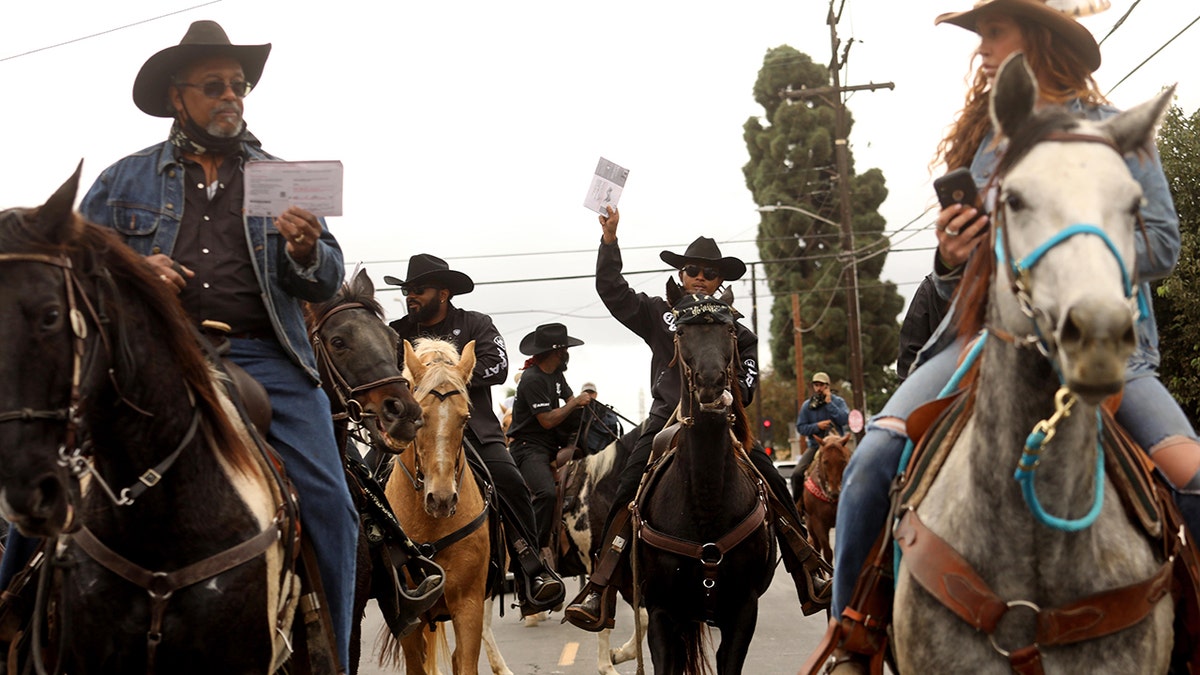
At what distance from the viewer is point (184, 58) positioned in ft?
17.3

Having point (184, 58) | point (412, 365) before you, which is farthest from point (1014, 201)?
point (412, 365)

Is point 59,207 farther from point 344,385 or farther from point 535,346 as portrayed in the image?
point 535,346

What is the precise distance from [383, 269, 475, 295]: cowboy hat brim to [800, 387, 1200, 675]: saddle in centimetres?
586

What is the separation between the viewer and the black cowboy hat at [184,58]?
17.2 feet

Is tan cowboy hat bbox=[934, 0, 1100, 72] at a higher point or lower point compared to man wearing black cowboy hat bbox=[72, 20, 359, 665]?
higher

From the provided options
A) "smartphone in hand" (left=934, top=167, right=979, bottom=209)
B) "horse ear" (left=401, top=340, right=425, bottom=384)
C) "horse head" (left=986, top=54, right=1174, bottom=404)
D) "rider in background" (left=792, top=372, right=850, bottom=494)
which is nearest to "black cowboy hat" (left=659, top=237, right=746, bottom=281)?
"horse ear" (left=401, top=340, right=425, bottom=384)

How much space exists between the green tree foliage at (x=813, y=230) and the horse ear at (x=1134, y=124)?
5275cm

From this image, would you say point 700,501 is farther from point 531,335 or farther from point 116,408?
point 531,335

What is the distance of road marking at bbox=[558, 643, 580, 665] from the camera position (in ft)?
38.9

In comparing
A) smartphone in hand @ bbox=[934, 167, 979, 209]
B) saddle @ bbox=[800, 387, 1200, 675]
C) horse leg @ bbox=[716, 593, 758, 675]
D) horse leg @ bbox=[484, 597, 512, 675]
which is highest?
smartphone in hand @ bbox=[934, 167, 979, 209]

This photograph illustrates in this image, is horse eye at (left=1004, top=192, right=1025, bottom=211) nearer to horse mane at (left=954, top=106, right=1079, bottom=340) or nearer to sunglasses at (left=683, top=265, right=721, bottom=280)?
horse mane at (left=954, top=106, right=1079, bottom=340)

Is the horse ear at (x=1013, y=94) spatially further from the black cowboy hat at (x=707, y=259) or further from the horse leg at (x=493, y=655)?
the horse leg at (x=493, y=655)

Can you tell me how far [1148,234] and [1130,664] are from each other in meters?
1.25

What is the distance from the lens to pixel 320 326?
268 inches
